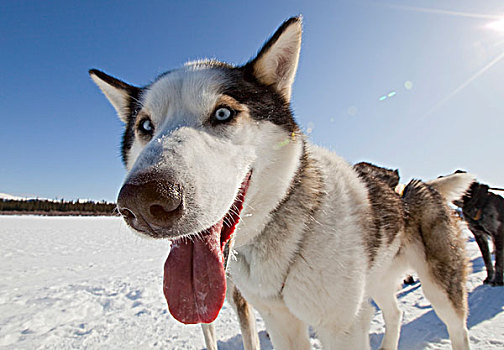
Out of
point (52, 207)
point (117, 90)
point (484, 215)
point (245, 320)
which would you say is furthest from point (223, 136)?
point (52, 207)

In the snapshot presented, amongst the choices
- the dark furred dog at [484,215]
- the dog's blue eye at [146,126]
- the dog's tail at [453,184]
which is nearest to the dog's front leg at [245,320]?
the dog's blue eye at [146,126]

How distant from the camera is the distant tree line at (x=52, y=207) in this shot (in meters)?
39.6

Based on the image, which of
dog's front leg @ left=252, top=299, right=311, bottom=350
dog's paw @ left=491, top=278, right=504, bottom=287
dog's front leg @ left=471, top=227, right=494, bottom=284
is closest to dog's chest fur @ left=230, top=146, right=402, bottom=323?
dog's front leg @ left=252, top=299, right=311, bottom=350

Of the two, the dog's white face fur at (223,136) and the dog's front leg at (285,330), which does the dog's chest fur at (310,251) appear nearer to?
the dog's white face fur at (223,136)

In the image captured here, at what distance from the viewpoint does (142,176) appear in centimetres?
99

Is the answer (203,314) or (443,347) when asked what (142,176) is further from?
(443,347)

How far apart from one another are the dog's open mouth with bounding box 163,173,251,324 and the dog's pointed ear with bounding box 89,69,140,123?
1554 mm

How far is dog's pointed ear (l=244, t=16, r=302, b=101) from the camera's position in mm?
1828

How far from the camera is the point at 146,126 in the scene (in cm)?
175

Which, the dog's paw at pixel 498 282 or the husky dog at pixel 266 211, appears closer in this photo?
the husky dog at pixel 266 211

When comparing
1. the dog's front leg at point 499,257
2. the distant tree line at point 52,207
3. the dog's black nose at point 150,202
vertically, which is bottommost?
the dog's front leg at point 499,257

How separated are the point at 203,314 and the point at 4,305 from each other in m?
4.18

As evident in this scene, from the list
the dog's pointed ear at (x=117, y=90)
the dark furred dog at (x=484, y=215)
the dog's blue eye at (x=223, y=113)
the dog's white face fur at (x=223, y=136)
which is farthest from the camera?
the dark furred dog at (x=484, y=215)

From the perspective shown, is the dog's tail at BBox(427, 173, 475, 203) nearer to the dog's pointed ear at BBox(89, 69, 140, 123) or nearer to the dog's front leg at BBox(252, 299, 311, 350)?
the dog's front leg at BBox(252, 299, 311, 350)
